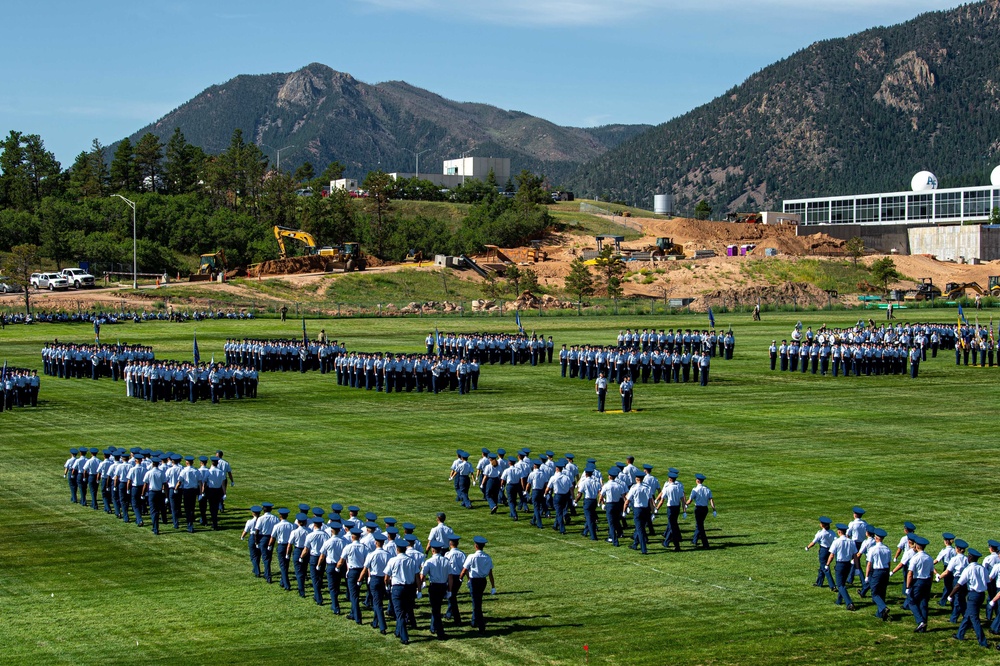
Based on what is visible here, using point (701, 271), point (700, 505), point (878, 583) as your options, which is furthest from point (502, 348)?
point (701, 271)

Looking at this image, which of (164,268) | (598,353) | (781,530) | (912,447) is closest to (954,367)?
(598,353)

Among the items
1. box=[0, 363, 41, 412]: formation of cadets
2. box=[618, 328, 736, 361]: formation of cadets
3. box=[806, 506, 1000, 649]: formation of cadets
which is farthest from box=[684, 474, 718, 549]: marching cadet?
box=[618, 328, 736, 361]: formation of cadets

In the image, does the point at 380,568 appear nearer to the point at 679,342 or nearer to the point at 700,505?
the point at 700,505

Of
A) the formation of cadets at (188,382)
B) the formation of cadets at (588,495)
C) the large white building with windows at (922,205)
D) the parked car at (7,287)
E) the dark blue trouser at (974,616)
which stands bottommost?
the dark blue trouser at (974,616)

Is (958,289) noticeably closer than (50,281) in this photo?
Yes

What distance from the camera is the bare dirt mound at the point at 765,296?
86.6 metres

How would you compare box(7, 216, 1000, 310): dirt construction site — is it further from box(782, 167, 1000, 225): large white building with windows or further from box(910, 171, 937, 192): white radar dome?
box(910, 171, 937, 192): white radar dome

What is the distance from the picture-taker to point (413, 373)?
131ft

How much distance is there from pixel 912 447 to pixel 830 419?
15.8ft

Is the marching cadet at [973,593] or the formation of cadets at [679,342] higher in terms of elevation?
the formation of cadets at [679,342]

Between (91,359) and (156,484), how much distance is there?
88.4 ft

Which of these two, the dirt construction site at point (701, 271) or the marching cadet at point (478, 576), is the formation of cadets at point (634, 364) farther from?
the dirt construction site at point (701, 271)

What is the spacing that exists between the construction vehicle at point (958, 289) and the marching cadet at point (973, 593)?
7728 cm

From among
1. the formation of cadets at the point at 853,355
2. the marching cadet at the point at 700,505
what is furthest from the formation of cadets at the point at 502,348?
the marching cadet at the point at 700,505
